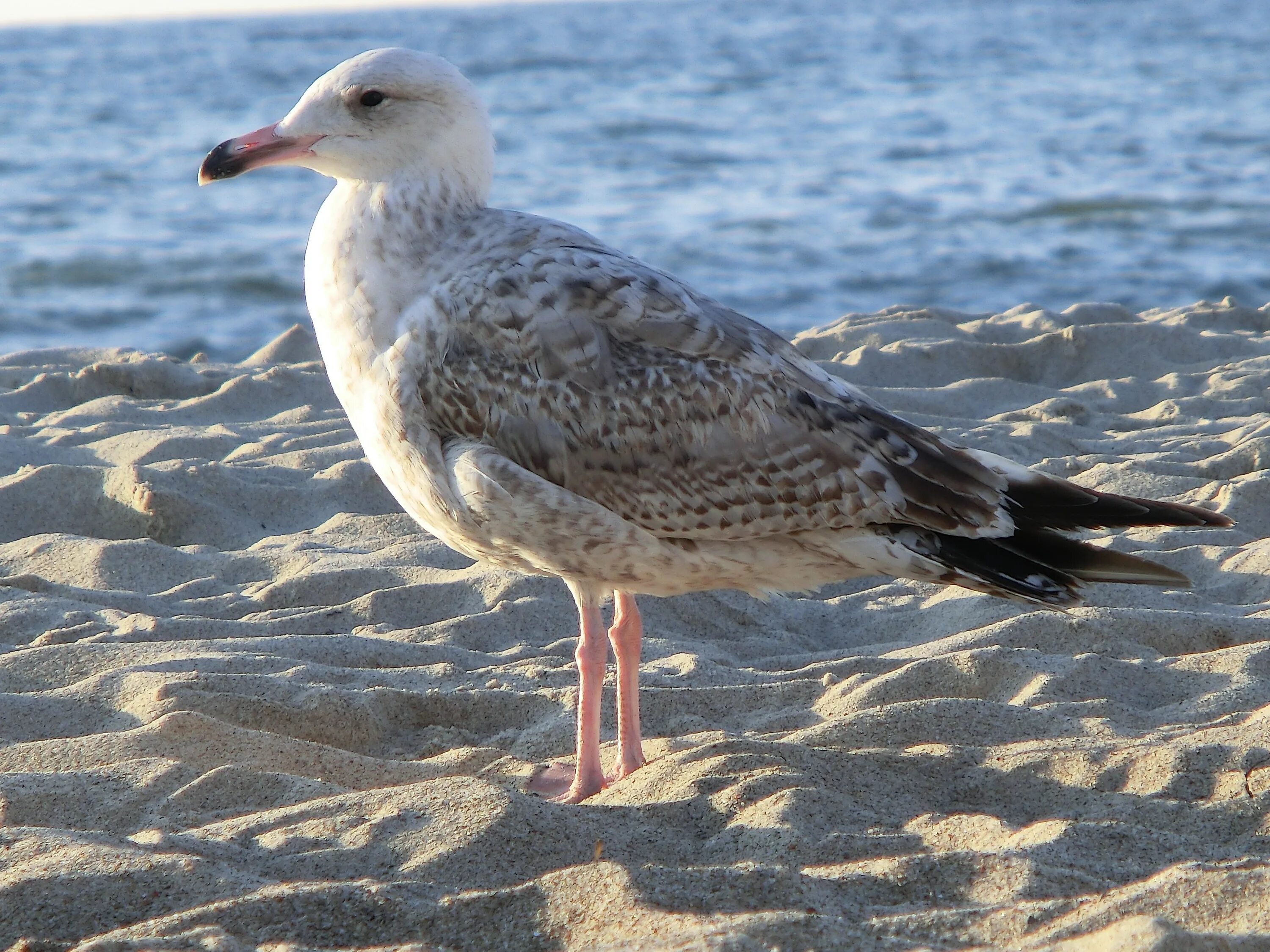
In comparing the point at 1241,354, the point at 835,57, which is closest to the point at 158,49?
the point at 835,57

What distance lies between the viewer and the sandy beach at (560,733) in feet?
8.65

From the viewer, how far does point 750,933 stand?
7.97ft

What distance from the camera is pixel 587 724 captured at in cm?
376

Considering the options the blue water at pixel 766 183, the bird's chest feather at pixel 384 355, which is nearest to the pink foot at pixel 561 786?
the bird's chest feather at pixel 384 355

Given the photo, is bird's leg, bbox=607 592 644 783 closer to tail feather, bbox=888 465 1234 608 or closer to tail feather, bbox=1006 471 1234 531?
tail feather, bbox=888 465 1234 608

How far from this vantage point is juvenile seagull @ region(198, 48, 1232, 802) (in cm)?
355

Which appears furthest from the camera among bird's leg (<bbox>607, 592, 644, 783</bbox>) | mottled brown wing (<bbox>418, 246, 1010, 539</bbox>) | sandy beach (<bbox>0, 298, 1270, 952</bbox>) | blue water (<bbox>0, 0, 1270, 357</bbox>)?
blue water (<bbox>0, 0, 1270, 357</bbox>)

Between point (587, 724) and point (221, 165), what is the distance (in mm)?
1853

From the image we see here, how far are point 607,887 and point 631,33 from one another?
6446 centimetres

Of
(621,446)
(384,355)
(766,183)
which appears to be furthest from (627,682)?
(766,183)

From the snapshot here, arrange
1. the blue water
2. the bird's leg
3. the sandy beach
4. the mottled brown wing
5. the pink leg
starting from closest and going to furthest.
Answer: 1. the sandy beach
2. the mottled brown wing
3. the pink leg
4. the bird's leg
5. the blue water

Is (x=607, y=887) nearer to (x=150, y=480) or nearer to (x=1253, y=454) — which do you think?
(x=150, y=480)

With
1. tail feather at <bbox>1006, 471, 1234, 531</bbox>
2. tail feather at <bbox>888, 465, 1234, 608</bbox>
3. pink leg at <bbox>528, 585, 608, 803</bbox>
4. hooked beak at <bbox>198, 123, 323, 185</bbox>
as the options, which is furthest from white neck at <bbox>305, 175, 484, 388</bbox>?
tail feather at <bbox>1006, 471, 1234, 531</bbox>

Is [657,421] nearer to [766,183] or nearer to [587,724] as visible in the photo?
[587,724]
